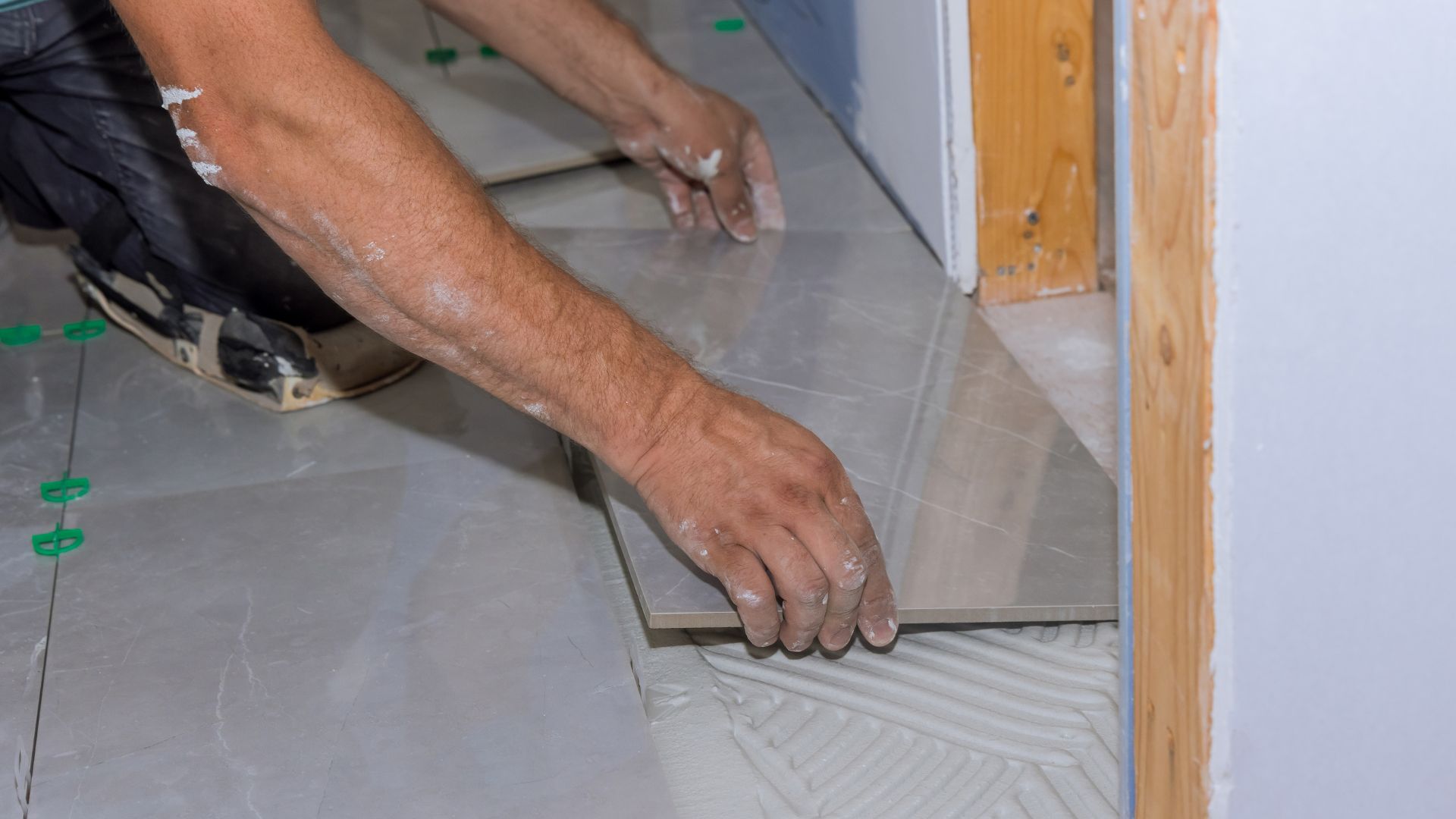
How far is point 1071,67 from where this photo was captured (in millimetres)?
2053

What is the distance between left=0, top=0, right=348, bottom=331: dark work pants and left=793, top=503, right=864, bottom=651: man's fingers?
1.14 meters

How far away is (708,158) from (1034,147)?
56cm

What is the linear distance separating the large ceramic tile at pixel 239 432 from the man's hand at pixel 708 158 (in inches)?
21.2

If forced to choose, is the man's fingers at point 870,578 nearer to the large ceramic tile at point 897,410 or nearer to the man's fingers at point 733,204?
the large ceramic tile at point 897,410

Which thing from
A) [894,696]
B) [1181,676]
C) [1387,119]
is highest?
[1387,119]

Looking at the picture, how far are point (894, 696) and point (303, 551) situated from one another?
845 millimetres

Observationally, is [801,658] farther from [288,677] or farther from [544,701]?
[288,677]

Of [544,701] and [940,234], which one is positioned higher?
[940,234]

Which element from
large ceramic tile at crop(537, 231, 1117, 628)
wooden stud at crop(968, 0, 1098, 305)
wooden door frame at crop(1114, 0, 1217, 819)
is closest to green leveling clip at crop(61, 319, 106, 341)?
large ceramic tile at crop(537, 231, 1117, 628)

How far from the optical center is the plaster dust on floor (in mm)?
1448

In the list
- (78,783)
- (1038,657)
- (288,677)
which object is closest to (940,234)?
(1038,657)

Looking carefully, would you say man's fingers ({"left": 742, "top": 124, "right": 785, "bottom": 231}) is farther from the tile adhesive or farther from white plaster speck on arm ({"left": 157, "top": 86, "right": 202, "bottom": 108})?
white plaster speck on arm ({"left": 157, "top": 86, "right": 202, "bottom": 108})

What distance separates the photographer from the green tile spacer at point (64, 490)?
2.03 m

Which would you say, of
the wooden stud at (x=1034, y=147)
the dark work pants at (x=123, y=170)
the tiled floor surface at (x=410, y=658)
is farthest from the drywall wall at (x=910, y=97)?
the dark work pants at (x=123, y=170)
